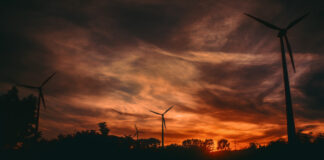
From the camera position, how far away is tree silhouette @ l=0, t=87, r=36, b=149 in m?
97.5

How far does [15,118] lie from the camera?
99.2 m

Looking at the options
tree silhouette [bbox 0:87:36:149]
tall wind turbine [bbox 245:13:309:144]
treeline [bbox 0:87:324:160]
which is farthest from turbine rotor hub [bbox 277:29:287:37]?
tree silhouette [bbox 0:87:36:149]

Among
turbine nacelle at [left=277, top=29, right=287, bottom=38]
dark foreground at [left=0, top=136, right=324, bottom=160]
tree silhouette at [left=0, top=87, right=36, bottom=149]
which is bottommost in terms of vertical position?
dark foreground at [left=0, top=136, right=324, bottom=160]

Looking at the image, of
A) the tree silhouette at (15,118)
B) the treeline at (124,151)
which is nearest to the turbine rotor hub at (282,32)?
the treeline at (124,151)

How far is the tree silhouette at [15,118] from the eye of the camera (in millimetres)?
97500

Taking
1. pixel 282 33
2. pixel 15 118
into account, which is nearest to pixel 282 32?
pixel 282 33

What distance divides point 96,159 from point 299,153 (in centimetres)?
4430

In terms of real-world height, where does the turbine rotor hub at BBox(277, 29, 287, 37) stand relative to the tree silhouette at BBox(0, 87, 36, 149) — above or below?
above

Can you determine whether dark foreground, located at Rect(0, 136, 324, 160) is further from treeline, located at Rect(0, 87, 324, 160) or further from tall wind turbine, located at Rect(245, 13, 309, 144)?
tall wind turbine, located at Rect(245, 13, 309, 144)

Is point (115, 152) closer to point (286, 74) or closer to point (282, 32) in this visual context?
point (286, 74)

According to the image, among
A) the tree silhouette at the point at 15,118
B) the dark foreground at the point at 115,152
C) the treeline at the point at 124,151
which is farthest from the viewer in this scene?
the tree silhouette at the point at 15,118

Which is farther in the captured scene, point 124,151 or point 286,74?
point 124,151

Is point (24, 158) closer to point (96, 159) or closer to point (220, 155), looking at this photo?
point (96, 159)

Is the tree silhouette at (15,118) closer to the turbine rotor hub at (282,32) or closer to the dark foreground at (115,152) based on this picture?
the dark foreground at (115,152)
